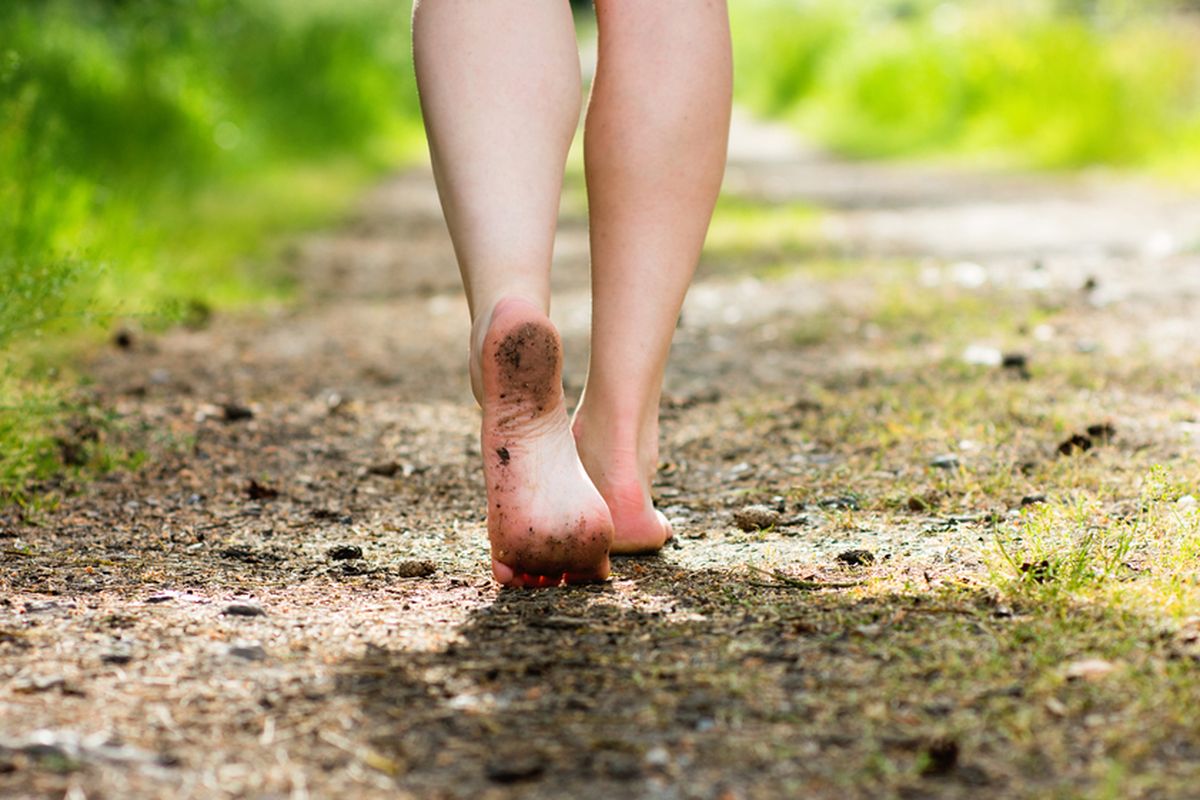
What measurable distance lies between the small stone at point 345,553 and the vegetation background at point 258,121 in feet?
1.55

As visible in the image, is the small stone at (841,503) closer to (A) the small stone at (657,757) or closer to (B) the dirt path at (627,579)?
(B) the dirt path at (627,579)

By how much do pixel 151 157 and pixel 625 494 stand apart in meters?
4.16

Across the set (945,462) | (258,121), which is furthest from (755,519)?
(258,121)

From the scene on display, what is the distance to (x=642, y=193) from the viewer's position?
6.14 ft

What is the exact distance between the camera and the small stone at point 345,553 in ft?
6.30

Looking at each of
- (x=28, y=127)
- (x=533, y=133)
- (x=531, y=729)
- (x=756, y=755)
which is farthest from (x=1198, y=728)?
(x=28, y=127)

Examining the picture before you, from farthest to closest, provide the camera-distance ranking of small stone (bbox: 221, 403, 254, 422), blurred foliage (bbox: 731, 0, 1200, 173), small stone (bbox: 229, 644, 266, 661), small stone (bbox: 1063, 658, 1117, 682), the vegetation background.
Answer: blurred foliage (bbox: 731, 0, 1200, 173), the vegetation background, small stone (bbox: 221, 403, 254, 422), small stone (bbox: 229, 644, 266, 661), small stone (bbox: 1063, 658, 1117, 682)

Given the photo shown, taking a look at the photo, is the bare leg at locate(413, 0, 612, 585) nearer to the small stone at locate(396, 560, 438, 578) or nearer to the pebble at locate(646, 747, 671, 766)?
the small stone at locate(396, 560, 438, 578)

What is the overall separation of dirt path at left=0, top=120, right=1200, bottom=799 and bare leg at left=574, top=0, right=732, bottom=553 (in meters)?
0.17

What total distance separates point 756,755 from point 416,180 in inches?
320

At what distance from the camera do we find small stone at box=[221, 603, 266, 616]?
1571 mm

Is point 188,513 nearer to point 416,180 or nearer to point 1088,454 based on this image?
point 1088,454

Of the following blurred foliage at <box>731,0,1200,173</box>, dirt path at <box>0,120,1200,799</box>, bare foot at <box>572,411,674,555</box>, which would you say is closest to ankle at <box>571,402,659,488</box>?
bare foot at <box>572,411,674,555</box>

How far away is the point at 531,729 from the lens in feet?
4.10
